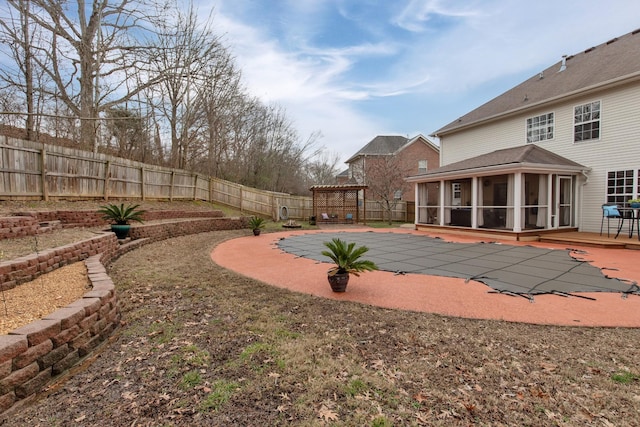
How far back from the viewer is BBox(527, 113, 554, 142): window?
11633 millimetres

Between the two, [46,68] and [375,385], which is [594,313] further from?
[46,68]

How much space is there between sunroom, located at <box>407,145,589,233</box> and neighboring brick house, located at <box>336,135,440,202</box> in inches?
302

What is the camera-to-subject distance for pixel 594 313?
3633 millimetres

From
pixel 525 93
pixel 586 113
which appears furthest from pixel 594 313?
pixel 525 93

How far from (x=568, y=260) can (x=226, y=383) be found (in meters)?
7.65

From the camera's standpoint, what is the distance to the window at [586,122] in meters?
10.2

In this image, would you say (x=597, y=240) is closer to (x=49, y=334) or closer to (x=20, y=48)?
(x=49, y=334)

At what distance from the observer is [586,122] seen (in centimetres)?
1048

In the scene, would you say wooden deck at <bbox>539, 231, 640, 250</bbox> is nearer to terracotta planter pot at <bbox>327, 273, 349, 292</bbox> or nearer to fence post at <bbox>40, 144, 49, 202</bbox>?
terracotta planter pot at <bbox>327, 273, 349, 292</bbox>

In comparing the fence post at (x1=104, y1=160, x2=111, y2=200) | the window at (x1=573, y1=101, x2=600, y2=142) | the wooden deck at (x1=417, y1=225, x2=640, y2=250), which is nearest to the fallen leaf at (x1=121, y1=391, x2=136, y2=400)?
the fence post at (x1=104, y1=160, x2=111, y2=200)

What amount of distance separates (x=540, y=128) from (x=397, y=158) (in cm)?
965

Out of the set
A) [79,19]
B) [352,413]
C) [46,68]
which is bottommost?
[352,413]

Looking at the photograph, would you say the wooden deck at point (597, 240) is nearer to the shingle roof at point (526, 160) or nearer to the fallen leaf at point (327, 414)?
the shingle roof at point (526, 160)

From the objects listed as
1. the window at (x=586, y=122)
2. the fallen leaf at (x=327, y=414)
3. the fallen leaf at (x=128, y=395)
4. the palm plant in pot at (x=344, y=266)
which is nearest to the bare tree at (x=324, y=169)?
the window at (x=586, y=122)
